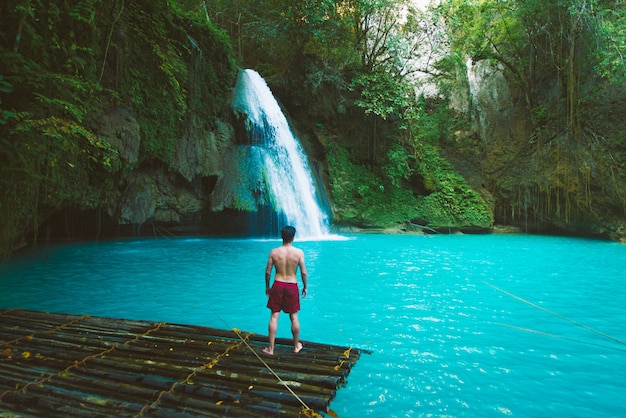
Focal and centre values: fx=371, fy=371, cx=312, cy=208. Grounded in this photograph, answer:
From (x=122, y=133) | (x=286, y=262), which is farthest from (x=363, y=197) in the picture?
(x=286, y=262)

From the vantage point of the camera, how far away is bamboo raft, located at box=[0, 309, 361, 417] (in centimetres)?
254

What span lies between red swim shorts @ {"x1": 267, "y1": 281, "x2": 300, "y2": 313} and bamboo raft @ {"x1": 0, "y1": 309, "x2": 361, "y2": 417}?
417 mm

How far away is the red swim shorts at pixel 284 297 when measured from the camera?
11.4 ft

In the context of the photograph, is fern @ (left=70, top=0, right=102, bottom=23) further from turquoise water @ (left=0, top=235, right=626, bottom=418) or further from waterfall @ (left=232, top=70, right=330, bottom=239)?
waterfall @ (left=232, top=70, right=330, bottom=239)

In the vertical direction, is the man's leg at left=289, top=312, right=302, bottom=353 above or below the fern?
below

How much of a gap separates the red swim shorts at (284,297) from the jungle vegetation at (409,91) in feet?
25.6

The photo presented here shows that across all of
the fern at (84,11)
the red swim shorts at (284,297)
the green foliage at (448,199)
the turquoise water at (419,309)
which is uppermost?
the fern at (84,11)

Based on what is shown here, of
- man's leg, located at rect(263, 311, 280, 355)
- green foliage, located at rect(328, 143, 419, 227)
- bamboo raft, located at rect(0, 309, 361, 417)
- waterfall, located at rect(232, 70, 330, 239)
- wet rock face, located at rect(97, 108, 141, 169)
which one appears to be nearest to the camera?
bamboo raft, located at rect(0, 309, 361, 417)

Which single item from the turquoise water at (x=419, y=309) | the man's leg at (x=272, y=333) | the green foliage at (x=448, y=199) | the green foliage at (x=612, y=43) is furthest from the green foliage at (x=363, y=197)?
the man's leg at (x=272, y=333)

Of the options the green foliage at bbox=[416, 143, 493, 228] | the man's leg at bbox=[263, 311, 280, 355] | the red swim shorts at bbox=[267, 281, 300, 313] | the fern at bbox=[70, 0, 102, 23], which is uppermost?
the fern at bbox=[70, 0, 102, 23]

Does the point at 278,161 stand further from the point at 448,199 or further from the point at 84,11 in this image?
the point at 84,11

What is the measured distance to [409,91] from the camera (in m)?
18.0

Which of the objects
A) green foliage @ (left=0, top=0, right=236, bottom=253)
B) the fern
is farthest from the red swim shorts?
the fern

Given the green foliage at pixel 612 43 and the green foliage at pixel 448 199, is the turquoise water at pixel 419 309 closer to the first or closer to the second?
the green foliage at pixel 448 199
